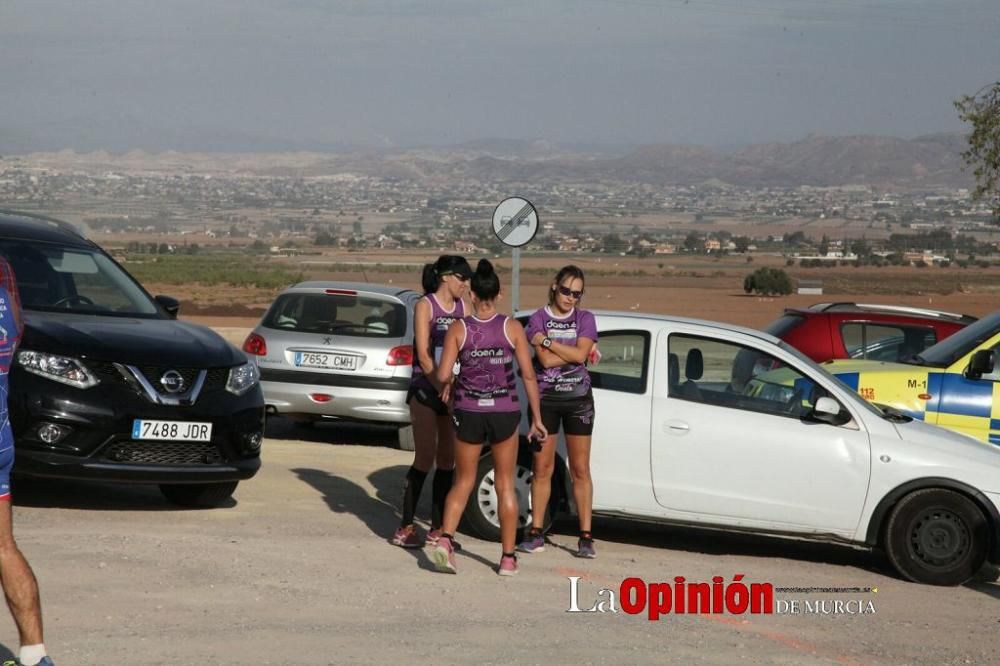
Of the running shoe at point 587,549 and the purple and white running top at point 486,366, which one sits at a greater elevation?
the purple and white running top at point 486,366

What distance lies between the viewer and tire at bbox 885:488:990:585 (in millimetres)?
8805

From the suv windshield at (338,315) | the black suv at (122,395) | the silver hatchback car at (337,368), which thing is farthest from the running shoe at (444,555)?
the suv windshield at (338,315)

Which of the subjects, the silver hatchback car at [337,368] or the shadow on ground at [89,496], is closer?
the shadow on ground at [89,496]

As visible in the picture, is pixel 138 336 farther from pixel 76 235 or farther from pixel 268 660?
pixel 268 660

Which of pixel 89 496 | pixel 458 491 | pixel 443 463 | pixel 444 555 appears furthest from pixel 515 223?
pixel 444 555

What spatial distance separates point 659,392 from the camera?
902cm

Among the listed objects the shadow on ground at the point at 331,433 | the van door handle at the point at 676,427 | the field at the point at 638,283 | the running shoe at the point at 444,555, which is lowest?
the field at the point at 638,283

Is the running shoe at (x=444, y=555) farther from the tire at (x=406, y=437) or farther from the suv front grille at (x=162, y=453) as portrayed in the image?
the tire at (x=406, y=437)

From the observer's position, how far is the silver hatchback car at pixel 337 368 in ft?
42.2

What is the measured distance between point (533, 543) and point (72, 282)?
3616 mm

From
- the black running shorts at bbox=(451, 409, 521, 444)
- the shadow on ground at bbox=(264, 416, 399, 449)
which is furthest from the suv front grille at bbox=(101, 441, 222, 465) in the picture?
the shadow on ground at bbox=(264, 416, 399, 449)

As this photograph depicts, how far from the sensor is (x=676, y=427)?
8938mm

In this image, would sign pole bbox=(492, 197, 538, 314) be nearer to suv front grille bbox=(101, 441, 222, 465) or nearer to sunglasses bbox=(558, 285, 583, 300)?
suv front grille bbox=(101, 441, 222, 465)

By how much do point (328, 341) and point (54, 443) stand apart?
4483 mm
